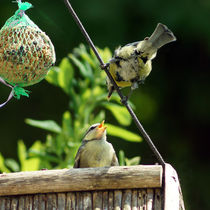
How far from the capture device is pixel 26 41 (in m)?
2.87

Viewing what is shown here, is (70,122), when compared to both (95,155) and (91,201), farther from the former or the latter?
(91,201)

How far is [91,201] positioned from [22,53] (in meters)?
0.81

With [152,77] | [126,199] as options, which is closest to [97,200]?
[126,199]

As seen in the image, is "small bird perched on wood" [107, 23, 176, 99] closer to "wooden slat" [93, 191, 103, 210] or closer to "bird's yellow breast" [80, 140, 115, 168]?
"bird's yellow breast" [80, 140, 115, 168]

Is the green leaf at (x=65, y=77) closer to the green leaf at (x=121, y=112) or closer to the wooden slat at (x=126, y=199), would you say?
the green leaf at (x=121, y=112)

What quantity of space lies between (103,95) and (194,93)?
192 cm

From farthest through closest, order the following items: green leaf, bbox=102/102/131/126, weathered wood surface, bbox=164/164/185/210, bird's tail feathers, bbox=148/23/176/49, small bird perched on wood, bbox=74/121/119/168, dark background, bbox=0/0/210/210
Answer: dark background, bbox=0/0/210/210 < green leaf, bbox=102/102/131/126 < small bird perched on wood, bbox=74/121/119/168 < bird's tail feathers, bbox=148/23/176/49 < weathered wood surface, bbox=164/164/185/210

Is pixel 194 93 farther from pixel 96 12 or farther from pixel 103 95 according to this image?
pixel 103 95

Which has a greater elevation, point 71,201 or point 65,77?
point 65,77

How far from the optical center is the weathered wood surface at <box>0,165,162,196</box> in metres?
2.57

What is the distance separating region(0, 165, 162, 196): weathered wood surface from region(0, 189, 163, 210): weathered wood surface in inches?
1.0

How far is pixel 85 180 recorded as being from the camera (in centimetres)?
259

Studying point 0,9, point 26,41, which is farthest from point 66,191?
point 0,9

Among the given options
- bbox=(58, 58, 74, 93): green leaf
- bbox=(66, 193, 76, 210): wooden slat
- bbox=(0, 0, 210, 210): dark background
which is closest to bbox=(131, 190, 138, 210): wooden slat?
bbox=(66, 193, 76, 210): wooden slat
